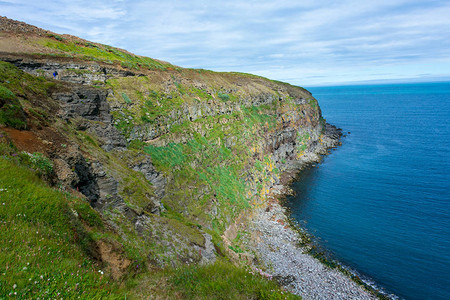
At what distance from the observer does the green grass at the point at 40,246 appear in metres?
5.69

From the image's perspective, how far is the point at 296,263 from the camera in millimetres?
34625

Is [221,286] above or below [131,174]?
below

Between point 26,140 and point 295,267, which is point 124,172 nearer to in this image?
point 26,140

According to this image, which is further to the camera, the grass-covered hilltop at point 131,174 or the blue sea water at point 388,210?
the blue sea water at point 388,210

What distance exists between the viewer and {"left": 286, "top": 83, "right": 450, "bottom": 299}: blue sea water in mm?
34062

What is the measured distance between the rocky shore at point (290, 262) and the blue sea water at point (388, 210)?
432 cm

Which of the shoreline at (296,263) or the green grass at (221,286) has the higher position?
the green grass at (221,286)

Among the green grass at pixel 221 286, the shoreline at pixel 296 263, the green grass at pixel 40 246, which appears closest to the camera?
the green grass at pixel 40 246

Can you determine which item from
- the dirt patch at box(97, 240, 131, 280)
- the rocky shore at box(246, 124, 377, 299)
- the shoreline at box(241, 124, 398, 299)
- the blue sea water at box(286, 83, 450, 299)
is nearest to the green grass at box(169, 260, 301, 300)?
the dirt patch at box(97, 240, 131, 280)

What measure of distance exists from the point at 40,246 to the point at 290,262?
35128 mm

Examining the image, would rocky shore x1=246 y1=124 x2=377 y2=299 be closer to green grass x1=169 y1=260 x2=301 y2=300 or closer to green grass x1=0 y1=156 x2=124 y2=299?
green grass x1=169 y1=260 x2=301 y2=300

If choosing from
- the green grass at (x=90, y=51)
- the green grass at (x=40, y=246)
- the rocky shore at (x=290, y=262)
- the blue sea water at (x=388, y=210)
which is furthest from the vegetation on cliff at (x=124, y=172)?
the blue sea water at (x=388, y=210)

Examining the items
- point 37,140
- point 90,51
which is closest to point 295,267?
point 37,140

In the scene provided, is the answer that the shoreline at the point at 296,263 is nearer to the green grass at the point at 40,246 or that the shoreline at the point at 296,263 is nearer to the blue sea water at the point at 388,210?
the blue sea water at the point at 388,210
